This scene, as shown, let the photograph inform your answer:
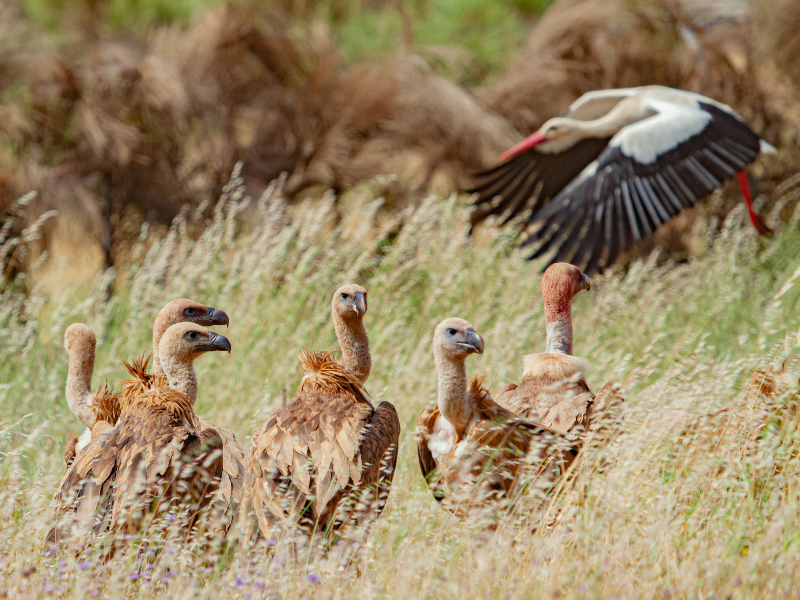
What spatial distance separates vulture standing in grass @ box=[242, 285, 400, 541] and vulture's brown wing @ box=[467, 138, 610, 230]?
10.8 feet

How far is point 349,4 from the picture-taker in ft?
31.4

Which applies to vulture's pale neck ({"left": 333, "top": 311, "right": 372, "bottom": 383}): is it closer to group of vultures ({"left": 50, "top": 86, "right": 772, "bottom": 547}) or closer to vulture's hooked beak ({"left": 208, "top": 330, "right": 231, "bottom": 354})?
group of vultures ({"left": 50, "top": 86, "right": 772, "bottom": 547})

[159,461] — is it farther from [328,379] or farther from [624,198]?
[624,198]

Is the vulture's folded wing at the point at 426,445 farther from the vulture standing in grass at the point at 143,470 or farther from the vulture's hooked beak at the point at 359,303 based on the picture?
the vulture standing in grass at the point at 143,470

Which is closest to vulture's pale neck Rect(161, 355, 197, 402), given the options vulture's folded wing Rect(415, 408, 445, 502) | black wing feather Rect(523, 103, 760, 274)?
vulture's folded wing Rect(415, 408, 445, 502)

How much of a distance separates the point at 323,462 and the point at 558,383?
3.08ft

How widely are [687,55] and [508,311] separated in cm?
385

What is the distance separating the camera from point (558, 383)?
3.36m

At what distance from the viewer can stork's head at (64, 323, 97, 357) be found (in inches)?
151

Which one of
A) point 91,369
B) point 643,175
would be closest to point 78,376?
point 91,369

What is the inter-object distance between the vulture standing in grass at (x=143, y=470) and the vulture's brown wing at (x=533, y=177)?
3555 millimetres

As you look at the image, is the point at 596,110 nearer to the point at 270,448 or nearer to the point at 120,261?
the point at 120,261

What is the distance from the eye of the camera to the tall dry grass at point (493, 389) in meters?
2.47

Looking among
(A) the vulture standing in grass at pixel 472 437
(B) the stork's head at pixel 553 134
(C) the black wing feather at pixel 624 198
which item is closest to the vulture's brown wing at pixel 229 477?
(A) the vulture standing in grass at pixel 472 437
